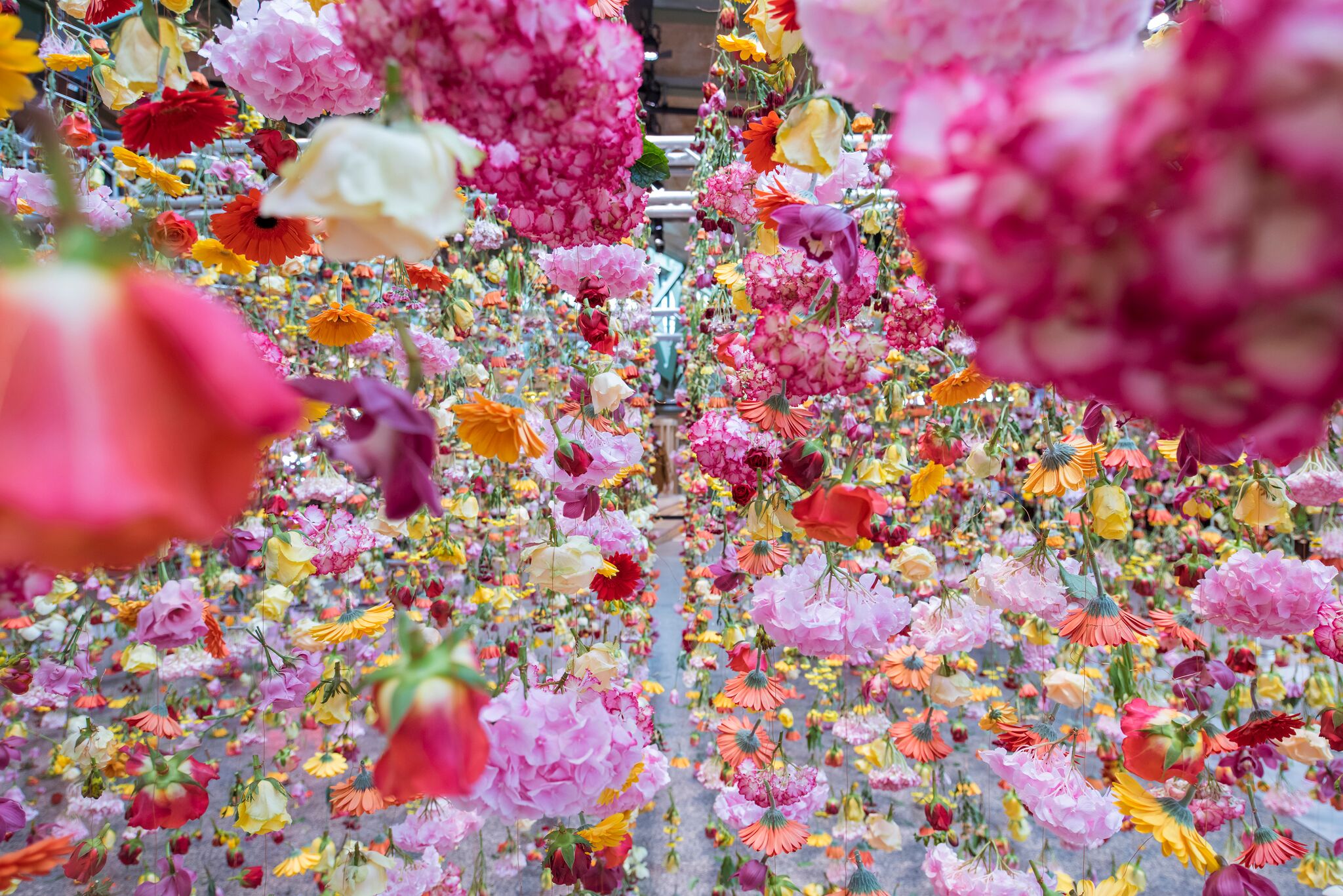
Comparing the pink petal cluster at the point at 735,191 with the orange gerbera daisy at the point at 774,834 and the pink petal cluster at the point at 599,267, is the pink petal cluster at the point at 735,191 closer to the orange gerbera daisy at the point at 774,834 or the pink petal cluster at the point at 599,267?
the pink petal cluster at the point at 599,267

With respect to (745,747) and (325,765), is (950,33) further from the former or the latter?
(325,765)

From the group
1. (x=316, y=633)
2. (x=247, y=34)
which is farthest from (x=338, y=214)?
(x=316, y=633)

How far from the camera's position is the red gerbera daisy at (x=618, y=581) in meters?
0.95

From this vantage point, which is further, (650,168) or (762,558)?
(762,558)

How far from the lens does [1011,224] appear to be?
20cm

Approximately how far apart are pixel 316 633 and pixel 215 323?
832mm

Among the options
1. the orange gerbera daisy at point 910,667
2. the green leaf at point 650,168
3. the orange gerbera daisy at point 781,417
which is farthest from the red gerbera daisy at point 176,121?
the orange gerbera daisy at point 910,667

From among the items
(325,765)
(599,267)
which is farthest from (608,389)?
(325,765)

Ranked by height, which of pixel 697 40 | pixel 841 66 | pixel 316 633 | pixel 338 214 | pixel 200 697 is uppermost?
pixel 697 40

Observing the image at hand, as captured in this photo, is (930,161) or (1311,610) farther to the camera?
(1311,610)

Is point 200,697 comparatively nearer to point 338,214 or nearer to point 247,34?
point 247,34

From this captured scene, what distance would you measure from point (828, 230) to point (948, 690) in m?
1.24

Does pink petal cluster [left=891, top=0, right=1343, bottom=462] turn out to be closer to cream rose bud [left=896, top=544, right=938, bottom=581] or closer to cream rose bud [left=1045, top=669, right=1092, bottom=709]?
cream rose bud [left=896, top=544, right=938, bottom=581]

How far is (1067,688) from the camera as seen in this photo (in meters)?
1.14
